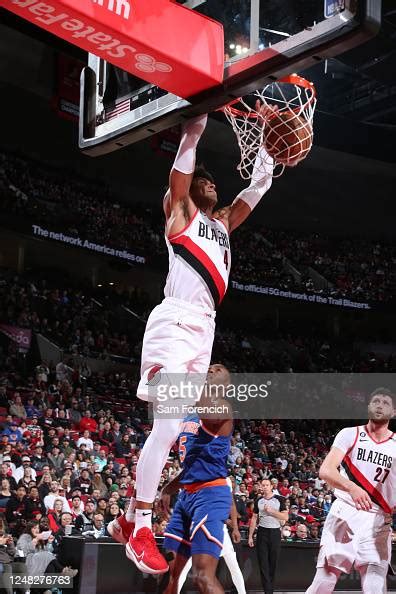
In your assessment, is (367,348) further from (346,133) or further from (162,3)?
(162,3)

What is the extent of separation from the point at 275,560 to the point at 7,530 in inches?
134

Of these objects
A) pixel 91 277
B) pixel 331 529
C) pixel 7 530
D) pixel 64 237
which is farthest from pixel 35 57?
pixel 331 529

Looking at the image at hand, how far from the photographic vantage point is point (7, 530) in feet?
30.4

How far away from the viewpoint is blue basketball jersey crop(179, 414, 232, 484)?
18.5 feet

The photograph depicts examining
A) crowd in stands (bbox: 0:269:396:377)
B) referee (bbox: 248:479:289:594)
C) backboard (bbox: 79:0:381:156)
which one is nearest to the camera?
backboard (bbox: 79:0:381:156)

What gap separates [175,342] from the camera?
4.46 metres

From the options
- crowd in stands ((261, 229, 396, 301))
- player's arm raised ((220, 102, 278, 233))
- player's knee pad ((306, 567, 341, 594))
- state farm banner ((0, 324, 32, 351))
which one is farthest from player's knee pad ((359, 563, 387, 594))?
crowd in stands ((261, 229, 396, 301))

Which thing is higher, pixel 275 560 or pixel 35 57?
pixel 35 57

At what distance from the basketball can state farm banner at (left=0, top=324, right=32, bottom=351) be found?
1327 centimetres

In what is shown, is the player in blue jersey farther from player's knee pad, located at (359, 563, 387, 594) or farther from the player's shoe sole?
player's knee pad, located at (359, 563, 387, 594)

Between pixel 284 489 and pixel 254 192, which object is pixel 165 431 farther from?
pixel 284 489

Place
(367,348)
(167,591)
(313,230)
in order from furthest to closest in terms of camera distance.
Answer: (313,230), (367,348), (167,591)

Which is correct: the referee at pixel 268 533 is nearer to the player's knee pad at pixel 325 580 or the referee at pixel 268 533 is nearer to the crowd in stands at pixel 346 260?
the player's knee pad at pixel 325 580

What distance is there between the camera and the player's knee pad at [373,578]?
5815 millimetres
